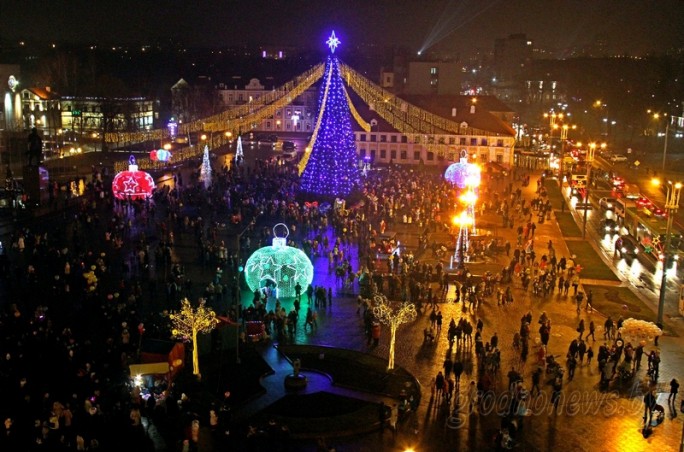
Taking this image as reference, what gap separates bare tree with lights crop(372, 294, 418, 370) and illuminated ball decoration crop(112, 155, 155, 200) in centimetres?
2008

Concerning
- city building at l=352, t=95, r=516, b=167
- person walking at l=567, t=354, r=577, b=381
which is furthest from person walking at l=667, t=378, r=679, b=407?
city building at l=352, t=95, r=516, b=167

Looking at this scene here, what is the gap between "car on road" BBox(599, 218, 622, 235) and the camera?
43.4 m

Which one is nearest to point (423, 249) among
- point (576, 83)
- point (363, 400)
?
point (363, 400)

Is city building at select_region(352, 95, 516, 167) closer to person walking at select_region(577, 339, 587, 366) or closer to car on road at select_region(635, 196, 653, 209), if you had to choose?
car on road at select_region(635, 196, 653, 209)

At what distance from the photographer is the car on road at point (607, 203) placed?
4850 cm

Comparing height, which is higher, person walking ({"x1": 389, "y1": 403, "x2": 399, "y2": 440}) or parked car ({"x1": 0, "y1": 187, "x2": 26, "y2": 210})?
parked car ({"x1": 0, "y1": 187, "x2": 26, "y2": 210})

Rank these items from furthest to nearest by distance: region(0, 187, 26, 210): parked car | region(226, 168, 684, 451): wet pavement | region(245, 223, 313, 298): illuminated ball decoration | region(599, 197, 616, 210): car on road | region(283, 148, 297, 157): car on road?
region(283, 148, 297, 157): car on road
region(599, 197, 616, 210): car on road
region(0, 187, 26, 210): parked car
region(245, 223, 313, 298): illuminated ball decoration
region(226, 168, 684, 451): wet pavement

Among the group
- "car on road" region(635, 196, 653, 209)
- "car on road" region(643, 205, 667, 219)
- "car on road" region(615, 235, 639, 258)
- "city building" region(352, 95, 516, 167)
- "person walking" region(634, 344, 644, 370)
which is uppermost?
"city building" region(352, 95, 516, 167)

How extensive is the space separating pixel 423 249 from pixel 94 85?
195 ft

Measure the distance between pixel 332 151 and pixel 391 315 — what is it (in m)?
24.5

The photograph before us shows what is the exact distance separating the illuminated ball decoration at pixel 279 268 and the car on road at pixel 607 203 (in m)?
28.4

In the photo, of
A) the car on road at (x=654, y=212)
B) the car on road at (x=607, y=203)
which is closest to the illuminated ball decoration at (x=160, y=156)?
the car on road at (x=607, y=203)

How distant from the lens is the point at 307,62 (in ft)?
359

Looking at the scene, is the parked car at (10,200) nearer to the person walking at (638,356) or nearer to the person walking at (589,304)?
the person walking at (589,304)
